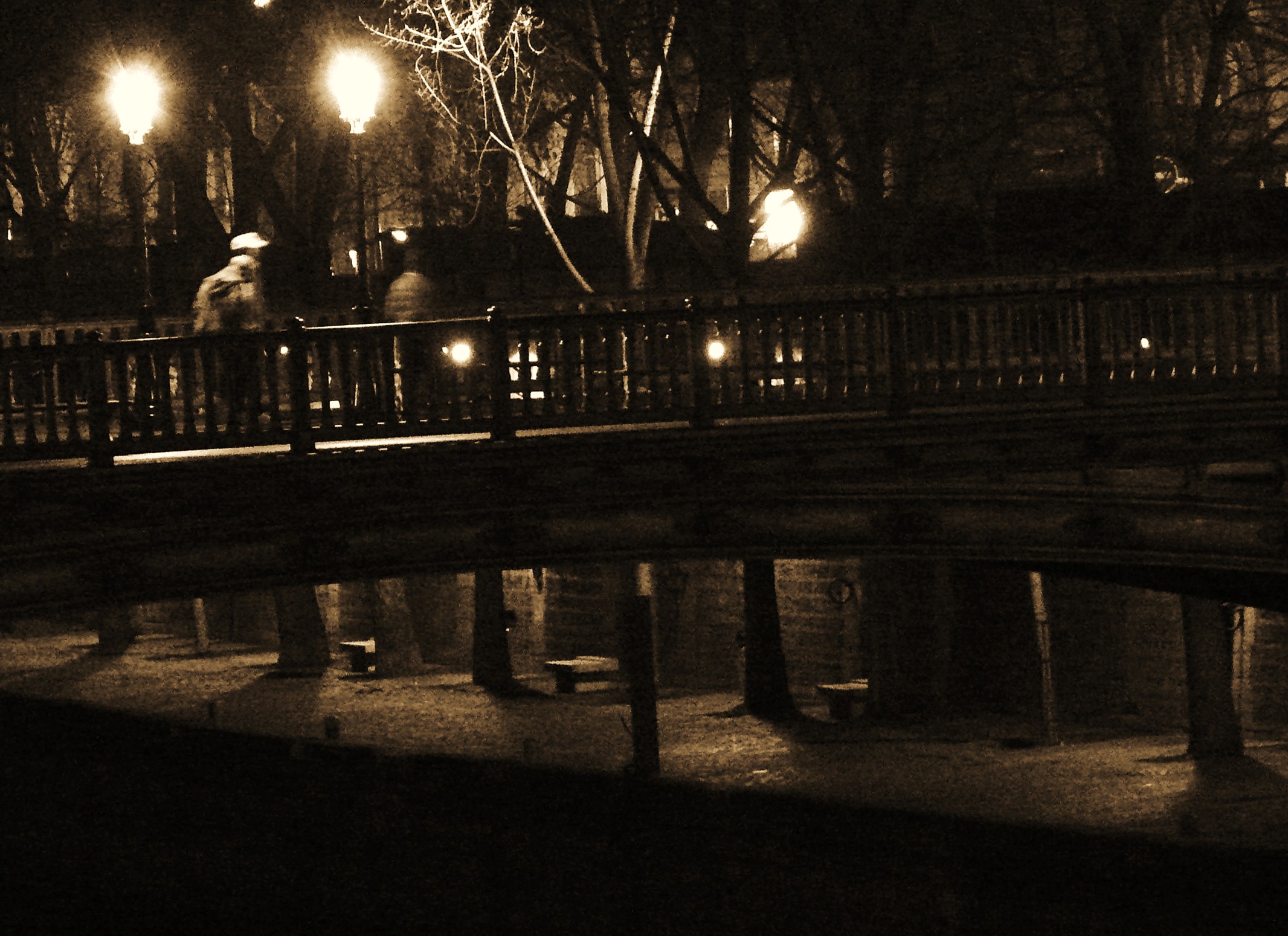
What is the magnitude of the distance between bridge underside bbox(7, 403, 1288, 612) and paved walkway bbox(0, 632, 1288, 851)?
3.15 meters

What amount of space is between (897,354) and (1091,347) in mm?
1744

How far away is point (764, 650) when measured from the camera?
24.7m

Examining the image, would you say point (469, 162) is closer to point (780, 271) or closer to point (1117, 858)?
point (780, 271)

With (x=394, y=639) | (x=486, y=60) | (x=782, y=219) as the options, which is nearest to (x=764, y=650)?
(x=394, y=639)

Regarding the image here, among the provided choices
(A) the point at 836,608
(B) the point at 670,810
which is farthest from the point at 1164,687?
(B) the point at 670,810

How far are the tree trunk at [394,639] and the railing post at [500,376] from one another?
15.0m

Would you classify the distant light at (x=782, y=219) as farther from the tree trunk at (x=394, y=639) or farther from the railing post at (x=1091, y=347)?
the railing post at (x=1091, y=347)

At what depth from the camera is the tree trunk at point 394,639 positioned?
2909cm

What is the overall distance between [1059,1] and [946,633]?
28.8 feet

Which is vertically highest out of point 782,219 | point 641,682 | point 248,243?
point 782,219

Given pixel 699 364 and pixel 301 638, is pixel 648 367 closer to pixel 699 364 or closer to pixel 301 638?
pixel 699 364

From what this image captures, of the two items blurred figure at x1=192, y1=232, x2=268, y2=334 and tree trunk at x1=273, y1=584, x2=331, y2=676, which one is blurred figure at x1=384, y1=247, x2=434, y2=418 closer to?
blurred figure at x1=192, y1=232, x2=268, y2=334

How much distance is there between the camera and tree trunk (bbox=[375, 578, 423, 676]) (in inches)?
1145

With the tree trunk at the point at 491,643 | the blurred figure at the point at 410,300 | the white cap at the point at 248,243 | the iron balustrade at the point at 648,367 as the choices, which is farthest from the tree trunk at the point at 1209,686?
the white cap at the point at 248,243
